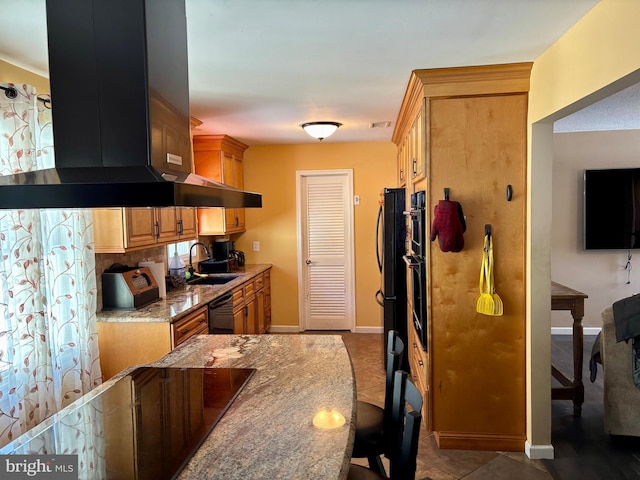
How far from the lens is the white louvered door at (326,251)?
17.2 ft

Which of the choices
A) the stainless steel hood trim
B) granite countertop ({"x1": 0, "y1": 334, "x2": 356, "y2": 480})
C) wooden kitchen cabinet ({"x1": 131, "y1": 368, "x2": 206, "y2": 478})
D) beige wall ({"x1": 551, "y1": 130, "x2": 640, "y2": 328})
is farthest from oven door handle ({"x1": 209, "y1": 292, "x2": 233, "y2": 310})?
beige wall ({"x1": 551, "y1": 130, "x2": 640, "y2": 328})

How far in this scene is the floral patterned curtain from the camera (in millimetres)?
2100

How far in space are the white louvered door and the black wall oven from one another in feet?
6.95

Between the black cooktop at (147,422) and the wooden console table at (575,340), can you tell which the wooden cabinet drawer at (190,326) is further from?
the wooden console table at (575,340)

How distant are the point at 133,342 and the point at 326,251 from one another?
9.62 ft

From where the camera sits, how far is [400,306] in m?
3.83

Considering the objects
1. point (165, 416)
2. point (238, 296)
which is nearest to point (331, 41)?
point (165, 416)

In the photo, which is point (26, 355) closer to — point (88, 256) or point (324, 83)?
point (88, 256)

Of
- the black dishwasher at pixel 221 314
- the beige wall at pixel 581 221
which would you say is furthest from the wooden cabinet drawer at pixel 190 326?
the beige wall at pixel 581 221

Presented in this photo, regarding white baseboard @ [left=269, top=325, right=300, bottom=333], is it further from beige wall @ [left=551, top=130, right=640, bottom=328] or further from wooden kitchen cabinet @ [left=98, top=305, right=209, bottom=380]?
beige wall @ [left=551, top=130, right=640, bottom=328]

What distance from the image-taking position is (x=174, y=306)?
3.00 m

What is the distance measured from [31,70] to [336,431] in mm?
2595

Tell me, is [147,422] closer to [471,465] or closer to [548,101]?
[471,465]

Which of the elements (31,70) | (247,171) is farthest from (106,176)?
(247,171)
